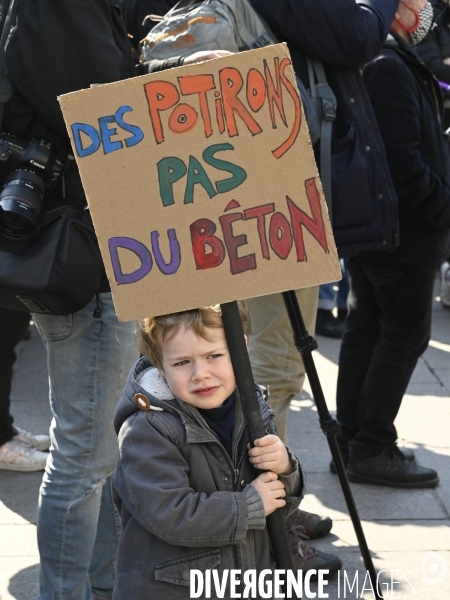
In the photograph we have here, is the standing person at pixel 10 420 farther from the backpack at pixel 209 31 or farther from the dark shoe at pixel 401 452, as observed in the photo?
the backpack at pixel 209 31

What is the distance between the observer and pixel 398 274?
3893mm

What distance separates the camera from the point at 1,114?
2441 millimetres

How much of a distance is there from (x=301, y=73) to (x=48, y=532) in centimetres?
173

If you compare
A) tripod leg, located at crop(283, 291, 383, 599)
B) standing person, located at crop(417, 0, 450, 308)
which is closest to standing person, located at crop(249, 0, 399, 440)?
tripod leg, located at crop(283, 291, 383, 599)

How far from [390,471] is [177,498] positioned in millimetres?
2228

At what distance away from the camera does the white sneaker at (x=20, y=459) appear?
4172 mm

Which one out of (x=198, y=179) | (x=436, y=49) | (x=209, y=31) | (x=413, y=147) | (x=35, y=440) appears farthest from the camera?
(x=436, y=49)

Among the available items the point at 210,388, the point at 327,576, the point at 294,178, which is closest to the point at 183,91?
the point at 294,178

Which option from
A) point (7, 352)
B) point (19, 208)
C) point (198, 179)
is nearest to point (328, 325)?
point (7, 352)

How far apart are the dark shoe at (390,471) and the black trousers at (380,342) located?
66mm

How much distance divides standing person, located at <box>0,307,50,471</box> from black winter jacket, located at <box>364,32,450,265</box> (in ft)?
5.26

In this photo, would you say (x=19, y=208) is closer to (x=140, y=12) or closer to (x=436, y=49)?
(x=140, y=12)

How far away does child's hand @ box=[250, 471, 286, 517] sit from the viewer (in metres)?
2.04

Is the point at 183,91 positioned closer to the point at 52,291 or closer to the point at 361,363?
the point at 52,291
